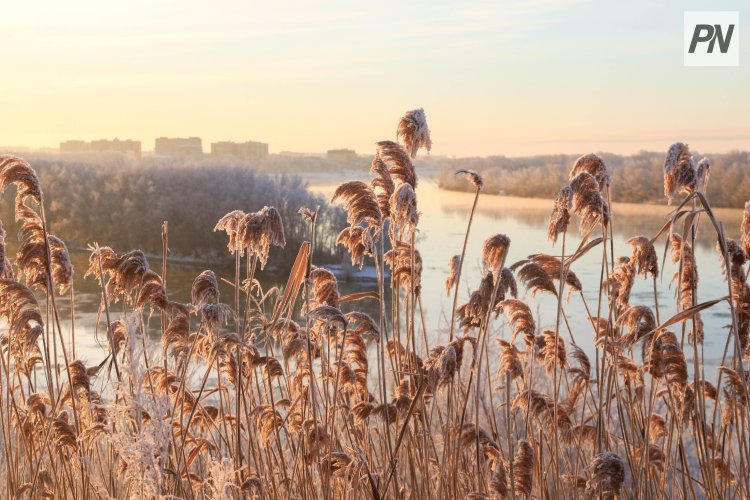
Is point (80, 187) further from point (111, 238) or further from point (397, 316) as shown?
point (397, 316)

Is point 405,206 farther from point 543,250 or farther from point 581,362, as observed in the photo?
point 543,250

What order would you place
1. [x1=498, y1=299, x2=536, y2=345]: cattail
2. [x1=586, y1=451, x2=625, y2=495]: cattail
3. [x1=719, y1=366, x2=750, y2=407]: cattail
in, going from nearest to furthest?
[x1=586, y1=451, x2=625, y2=495]: cattail, [x1=719, y1=366, x2=750, y2=407]: cattail, [x1=498, y1=299, x2=536, y2=345]: cattail

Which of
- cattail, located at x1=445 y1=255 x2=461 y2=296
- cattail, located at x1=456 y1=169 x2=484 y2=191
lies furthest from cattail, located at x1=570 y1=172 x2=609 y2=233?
cattail, located at x1=445 y1=255 x2=461 y2=296

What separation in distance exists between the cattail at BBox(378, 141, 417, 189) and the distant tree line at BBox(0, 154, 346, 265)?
615 inches

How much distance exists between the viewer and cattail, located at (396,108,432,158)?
2457 mm

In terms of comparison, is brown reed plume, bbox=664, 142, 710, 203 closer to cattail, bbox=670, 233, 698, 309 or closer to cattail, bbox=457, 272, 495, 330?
cattail, bbox=670, 233, 698, 309

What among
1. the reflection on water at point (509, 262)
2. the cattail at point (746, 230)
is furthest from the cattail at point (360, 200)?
the reflection on water at point (509, 262)

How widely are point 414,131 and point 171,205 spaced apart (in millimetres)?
18527

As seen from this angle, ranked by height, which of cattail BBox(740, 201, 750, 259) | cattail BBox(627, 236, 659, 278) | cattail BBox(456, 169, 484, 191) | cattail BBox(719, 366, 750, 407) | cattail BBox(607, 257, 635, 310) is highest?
cattail BBox(456, 169, 484, 191)

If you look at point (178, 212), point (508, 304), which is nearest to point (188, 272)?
point (178, 212)

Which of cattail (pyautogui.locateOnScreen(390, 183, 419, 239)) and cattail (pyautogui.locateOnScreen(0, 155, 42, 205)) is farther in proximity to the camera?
cattail (pyautogui.locateOnScreen(0, 155, 42, 205))

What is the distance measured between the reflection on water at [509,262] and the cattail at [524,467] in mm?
1529

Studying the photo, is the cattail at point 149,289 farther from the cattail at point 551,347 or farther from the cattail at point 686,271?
the cattail at point 686,271

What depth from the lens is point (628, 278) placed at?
2971 millimetres
